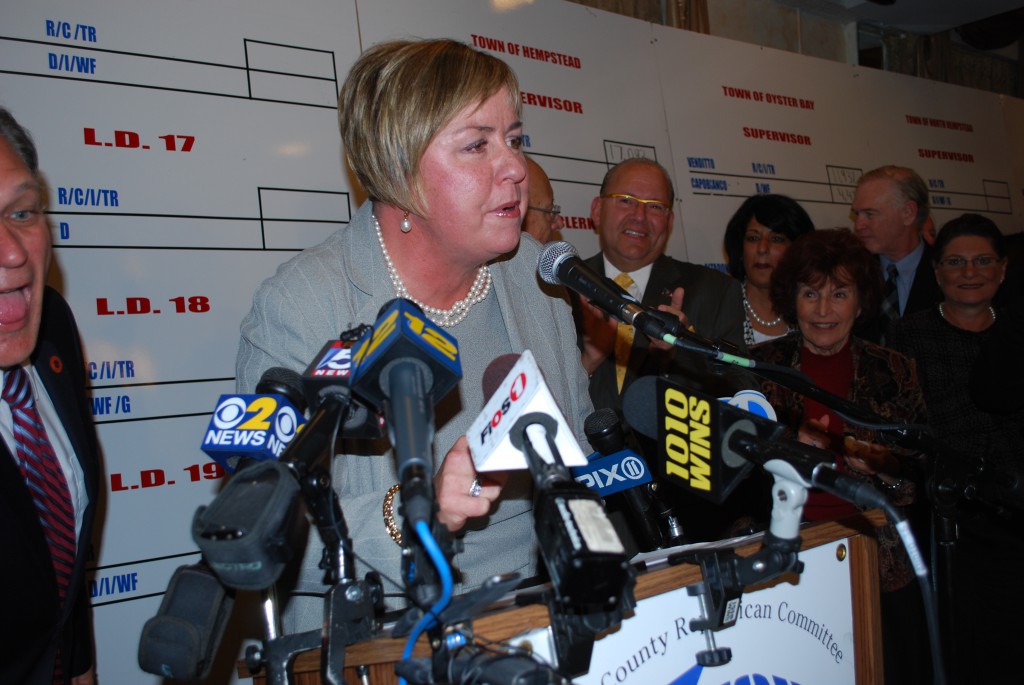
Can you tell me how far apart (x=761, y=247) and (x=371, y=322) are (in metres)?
2.60

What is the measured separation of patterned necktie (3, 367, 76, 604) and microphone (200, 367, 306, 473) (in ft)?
2.60

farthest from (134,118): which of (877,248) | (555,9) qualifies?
(877,248)

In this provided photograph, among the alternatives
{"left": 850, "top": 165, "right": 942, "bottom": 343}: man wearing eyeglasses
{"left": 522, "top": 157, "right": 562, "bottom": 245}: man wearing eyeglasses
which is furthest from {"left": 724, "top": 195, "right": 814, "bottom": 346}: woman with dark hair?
{"left": 522, "top": 157, "right": 562, "bottom": 245}: man wearing eyeglasses

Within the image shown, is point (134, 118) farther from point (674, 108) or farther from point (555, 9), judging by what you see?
point (674, 108)

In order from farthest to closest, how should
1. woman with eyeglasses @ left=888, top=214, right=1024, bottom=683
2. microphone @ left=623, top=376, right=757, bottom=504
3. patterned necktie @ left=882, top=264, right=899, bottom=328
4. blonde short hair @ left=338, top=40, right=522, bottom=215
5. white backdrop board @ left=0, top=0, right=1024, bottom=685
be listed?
patterned necktie @ left=882, top=264, right=899, bottom=328, woman with eyeglasses @ left=888, top=214, right=1024, bottom=683, white backdrop board @ left=0, top=0, right=1024, bottom=685, blonde short hair @ left=338, top=40, right=522, bottom=215, microphone @ left=623, top=376, right=757, bottom=504

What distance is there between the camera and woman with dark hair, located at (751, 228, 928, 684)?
2.45 meters

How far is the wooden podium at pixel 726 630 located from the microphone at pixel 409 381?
31 cm

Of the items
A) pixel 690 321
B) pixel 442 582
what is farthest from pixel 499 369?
pixel 690 321

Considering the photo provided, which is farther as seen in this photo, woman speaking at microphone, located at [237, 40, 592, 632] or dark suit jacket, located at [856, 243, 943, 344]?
dark suit jacket, located at [856, 243, 943, 344]

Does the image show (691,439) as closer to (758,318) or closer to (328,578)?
(328,578)

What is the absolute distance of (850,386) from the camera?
276 cm

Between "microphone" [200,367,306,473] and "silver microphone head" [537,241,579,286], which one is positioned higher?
"silver microphone head" [537,241,579,286]

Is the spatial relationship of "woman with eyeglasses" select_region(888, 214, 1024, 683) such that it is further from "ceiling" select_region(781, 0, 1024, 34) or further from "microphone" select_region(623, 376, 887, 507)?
"ceiling" select_region(781, 0, 1024, 34)

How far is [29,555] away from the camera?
145 centimetres
